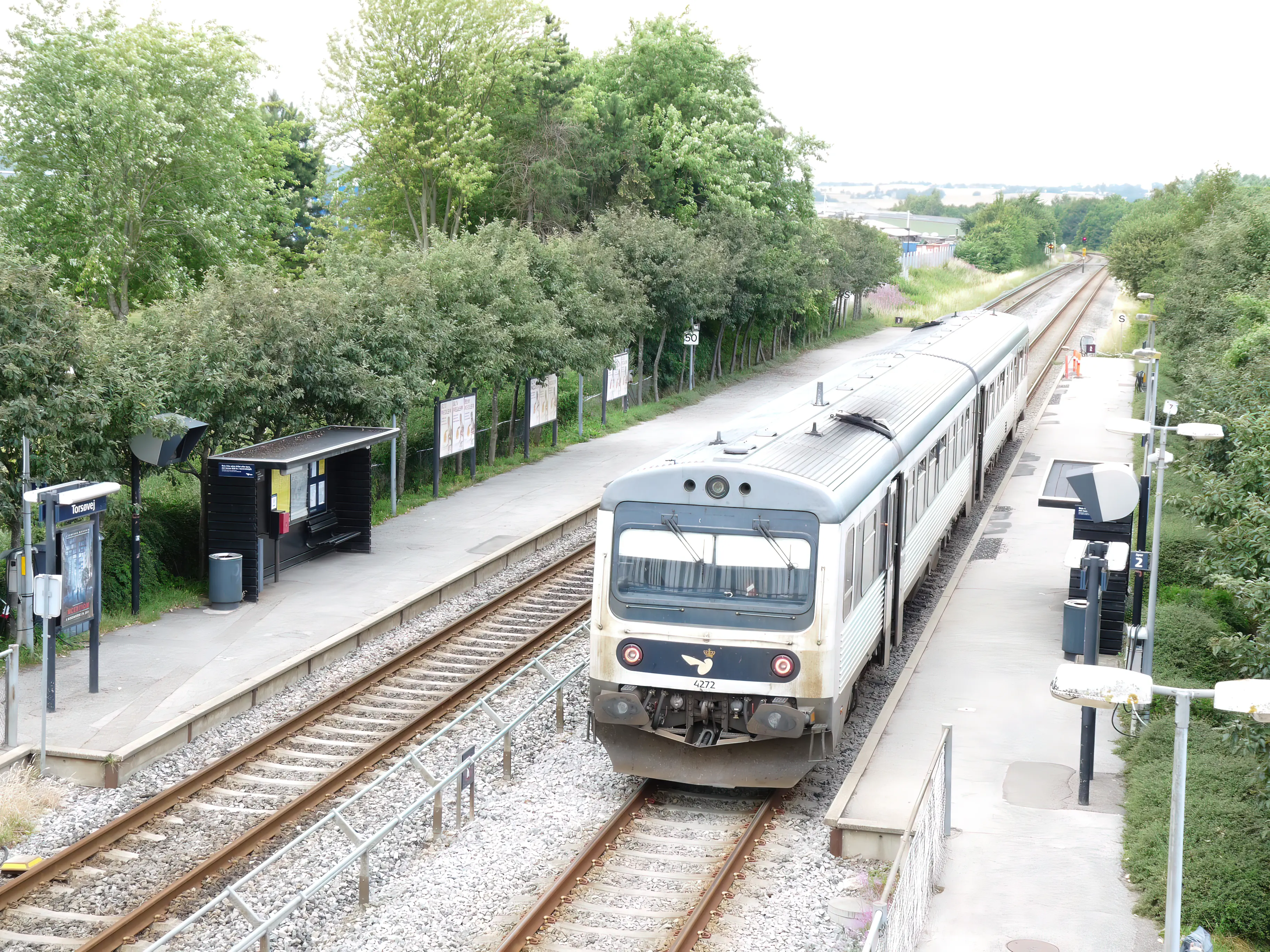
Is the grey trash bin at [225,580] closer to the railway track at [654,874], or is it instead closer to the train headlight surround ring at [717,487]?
the railway track at [654,874]

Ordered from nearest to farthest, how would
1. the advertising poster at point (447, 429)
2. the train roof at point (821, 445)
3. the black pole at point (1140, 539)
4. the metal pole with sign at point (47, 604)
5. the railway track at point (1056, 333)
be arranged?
1. the train roof at point (821, 445)
2. the metal pole with sign at point (47, 604)
3. the black pole at point (1140, 539)
4. the advertising poster at point (447, 429)
5. the railway track at point (1056, 333)

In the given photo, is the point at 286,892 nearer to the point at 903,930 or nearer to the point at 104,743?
the point at 104,743

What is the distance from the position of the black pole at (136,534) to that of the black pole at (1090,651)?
1173 centimetres

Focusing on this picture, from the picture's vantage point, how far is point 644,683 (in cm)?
1133

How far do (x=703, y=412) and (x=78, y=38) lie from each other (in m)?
21.4

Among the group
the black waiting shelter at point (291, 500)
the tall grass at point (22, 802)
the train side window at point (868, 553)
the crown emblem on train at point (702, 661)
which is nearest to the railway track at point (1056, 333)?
the black waiting shelter at point (291, 500)

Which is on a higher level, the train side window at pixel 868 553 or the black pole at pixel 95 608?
the train side window at pixel 868 553

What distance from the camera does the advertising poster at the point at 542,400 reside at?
100 feet

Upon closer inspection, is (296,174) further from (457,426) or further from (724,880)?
(724,880)

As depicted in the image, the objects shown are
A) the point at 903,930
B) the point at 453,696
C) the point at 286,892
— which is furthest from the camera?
the point at 453,696

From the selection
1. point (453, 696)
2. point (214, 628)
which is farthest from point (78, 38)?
point (453, 696)

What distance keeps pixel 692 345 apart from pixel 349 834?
1209 inches

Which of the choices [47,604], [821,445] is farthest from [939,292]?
[47,604]

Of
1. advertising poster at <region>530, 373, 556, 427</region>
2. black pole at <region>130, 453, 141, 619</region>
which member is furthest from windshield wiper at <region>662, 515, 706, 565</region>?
advertising poster at <region>530, 373, 556, 427</region>
